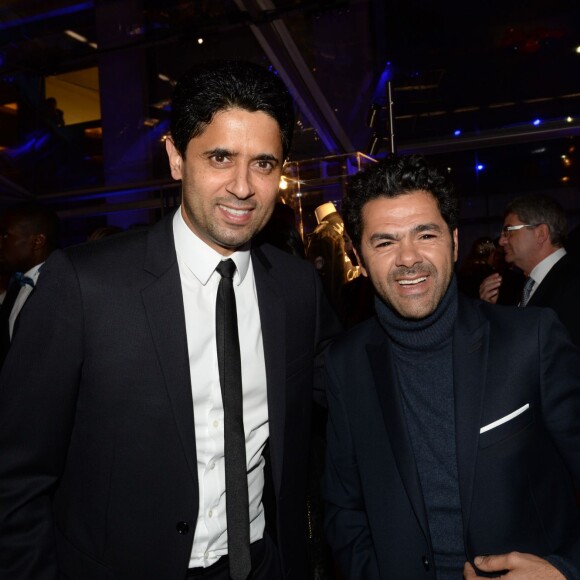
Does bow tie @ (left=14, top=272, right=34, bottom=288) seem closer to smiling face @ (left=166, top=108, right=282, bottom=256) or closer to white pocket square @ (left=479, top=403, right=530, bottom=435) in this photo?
smiling face @ (left=166, top=108, right=282, bottom=256)

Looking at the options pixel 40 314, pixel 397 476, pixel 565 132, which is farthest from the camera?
pixel 565 132

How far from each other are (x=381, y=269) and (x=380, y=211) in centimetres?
19

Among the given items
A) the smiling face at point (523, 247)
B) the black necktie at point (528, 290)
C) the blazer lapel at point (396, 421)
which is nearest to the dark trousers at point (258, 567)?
the blazer lapel at point (396, 421)

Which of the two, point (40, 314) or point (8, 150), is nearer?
point (40, 314)

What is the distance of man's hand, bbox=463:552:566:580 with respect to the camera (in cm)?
142

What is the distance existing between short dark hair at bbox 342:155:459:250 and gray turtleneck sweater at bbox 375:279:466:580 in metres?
0.29

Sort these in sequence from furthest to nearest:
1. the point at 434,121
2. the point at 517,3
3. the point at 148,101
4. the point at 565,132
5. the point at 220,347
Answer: the point at 148,101 → the point at 434,121 → the point at 565,132 → the point at 517,3 → the point at 220,347

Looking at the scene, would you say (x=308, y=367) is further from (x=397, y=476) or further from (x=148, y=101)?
(x=148, y=101)

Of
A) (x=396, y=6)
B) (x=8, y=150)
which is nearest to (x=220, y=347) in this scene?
(x=396, y=6)

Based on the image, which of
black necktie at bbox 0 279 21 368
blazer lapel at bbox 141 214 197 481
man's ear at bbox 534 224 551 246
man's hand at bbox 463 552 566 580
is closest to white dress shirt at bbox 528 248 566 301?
man's ear at bbox 534 224 551 246

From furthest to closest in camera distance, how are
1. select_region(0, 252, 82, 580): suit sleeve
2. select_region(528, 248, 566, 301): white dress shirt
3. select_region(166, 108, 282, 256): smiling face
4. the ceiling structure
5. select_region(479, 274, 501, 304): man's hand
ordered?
the ceiling structure < select_region(479, 274, 501, 304): man's hand < select_region(528, 248, 566, 301): white dress shirt < select_region(166, 108, 282, 256): smiling face < select_region(0, 252, 82, 580): suit sleeve

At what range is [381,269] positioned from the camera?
5.86ft

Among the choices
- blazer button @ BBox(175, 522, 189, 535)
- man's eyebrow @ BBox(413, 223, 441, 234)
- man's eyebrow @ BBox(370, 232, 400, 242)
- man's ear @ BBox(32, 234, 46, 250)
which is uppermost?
man's ear @ BBox(32, 234, 46, 250)

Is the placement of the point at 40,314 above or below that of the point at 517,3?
below
